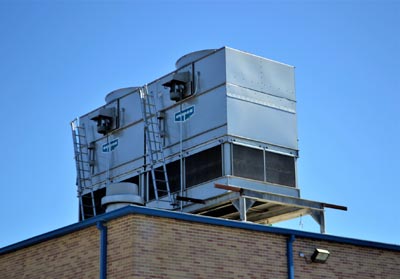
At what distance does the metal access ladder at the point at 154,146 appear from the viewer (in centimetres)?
2516

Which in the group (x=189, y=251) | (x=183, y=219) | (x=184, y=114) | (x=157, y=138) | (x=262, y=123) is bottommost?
(x=189, y=251)

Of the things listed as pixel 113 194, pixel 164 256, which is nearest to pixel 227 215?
pixel 113 194

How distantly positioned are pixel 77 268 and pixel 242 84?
809 centimetres

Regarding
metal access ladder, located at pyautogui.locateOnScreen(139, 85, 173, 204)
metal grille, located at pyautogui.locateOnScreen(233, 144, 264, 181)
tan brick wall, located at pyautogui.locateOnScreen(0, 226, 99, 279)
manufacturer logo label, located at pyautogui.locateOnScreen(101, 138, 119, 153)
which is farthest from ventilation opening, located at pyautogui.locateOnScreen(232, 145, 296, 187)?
manufacturer logo label, located at pyautogui.locateOnScreen(101, 138, 119, 153)

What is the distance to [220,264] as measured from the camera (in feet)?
62.7

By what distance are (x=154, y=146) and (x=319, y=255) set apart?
7.46 metres

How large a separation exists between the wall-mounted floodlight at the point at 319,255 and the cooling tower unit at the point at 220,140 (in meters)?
2.42

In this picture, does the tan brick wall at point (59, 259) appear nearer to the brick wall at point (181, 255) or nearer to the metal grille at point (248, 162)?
the brick wall at point (181, 255)

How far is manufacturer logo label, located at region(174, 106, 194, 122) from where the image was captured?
2456cm

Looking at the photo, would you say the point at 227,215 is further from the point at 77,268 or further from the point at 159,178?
the point at 77,268

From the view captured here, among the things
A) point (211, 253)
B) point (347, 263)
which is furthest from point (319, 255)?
point (211, 253)

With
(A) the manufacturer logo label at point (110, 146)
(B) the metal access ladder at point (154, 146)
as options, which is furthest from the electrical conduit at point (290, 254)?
(A) the manufacturer logo label at point (110, 146)

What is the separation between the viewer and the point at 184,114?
81.3ft

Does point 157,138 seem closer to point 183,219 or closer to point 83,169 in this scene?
point 83,169
